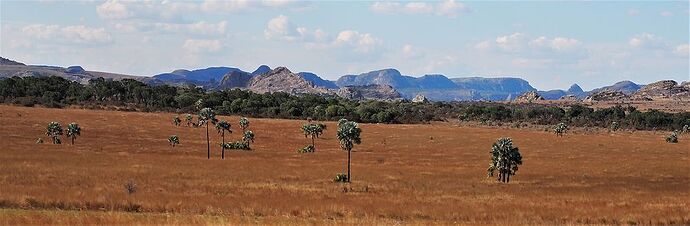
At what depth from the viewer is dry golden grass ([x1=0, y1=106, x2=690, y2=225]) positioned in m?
38.0

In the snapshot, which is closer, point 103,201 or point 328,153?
point 103,201

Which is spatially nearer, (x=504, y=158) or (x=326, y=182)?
(x=326, y=182)

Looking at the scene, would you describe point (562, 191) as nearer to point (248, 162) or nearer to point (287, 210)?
point (287, 210)

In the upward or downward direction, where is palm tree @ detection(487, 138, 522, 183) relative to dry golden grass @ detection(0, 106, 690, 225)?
upward

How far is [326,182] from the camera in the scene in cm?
6194

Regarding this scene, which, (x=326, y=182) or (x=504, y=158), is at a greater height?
(x=504, y=158)

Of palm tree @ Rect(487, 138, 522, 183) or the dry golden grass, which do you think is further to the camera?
palm tree @ Rect(487, 138, 522, 183)

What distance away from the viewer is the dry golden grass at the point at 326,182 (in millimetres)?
37969

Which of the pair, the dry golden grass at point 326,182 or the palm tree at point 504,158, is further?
the palm tree at point 504,158

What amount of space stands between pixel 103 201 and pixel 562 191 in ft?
124

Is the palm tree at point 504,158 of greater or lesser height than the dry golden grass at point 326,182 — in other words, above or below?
above

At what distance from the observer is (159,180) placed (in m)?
56.8

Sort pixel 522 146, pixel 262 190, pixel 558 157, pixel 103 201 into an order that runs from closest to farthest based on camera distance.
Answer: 1. pixel 103 201
2. pixel 262 190
3. pixel 558 157
4. pixel 522 146

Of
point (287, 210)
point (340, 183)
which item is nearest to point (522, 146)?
point (340, 183)
